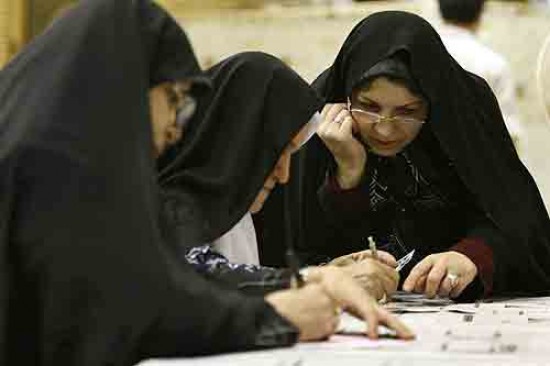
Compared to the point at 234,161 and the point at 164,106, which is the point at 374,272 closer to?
the point at 234,161

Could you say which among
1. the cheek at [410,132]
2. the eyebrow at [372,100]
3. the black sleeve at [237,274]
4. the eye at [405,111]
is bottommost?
the black sleeve at [237,274]

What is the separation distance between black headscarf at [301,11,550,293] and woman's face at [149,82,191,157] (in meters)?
1.18

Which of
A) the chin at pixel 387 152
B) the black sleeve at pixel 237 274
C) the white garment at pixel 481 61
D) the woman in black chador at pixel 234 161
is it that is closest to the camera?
the black sleeve at pixel 237 274

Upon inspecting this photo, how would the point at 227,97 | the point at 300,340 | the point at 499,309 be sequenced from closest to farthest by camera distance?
1. the point at 300,340
2. the point at 227,97
3. the point at 499,309

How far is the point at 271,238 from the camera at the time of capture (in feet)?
10.9

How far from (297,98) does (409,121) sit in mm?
547

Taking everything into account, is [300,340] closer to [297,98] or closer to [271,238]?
[297,98]

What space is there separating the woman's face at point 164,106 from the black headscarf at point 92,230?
0.11 meters

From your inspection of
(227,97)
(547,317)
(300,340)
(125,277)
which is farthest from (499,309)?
(125,277)

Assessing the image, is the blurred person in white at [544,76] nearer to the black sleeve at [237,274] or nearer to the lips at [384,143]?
the lips at [384,143]

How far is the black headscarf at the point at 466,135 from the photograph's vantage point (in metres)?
3.28

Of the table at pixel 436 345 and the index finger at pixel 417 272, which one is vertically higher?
the table at pixel 436 345

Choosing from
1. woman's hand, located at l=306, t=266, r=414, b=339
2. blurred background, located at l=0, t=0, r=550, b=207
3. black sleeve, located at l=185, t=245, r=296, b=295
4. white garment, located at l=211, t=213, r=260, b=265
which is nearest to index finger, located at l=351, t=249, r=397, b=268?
white garment, located at l=211, t=213, r=260, b=265

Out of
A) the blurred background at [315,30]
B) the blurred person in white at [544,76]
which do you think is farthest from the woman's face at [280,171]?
the blurred background at [315,30]
